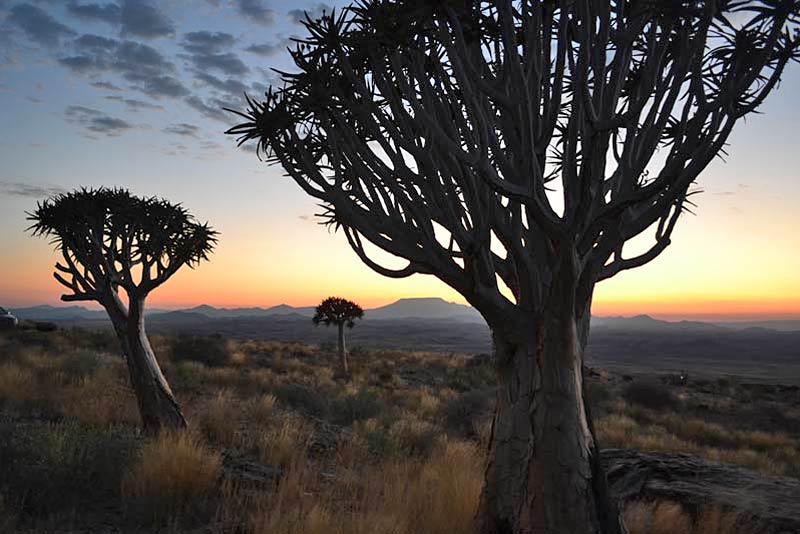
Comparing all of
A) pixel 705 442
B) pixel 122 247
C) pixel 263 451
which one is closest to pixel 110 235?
pixel 122 247

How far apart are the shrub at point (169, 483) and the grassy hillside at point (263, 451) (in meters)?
0.02

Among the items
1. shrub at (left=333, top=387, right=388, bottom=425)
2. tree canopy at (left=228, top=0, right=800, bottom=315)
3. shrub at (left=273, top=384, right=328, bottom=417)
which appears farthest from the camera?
shrub at (left=273, top=384, right=328, bottom=417)

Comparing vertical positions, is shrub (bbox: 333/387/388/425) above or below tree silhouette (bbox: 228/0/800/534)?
below

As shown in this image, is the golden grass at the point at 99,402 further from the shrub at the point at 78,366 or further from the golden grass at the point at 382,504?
the golden grass at the point at 382,504

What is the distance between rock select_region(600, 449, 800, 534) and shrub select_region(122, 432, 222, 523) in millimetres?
4964

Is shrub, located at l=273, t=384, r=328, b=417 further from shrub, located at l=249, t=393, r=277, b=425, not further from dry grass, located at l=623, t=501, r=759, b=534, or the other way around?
dry grass, located at l=623, t=501, r=759, b=534

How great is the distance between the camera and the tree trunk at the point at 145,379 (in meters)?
8.66

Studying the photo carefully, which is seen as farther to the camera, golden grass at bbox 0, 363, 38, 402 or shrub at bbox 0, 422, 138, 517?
golden grass at bbox 0, 363, 38, 402

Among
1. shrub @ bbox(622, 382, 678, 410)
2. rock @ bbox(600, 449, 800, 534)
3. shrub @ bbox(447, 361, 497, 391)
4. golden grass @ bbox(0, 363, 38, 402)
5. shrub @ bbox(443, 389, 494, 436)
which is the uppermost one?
golden grass @ bbox(0, 363, 38, 402)

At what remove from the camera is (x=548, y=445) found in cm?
411

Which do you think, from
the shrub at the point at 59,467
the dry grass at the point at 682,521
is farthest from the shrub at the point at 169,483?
the dry grass at the point at 682,521

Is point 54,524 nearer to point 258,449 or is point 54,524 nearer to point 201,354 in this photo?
point 258,449

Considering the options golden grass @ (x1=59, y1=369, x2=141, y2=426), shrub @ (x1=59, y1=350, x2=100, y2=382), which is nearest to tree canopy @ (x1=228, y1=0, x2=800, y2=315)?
golden grass @ (x1=59, y1=369, x2=141, y2=426)

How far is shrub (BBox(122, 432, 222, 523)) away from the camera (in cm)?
518
